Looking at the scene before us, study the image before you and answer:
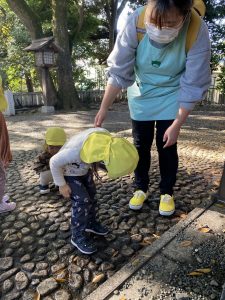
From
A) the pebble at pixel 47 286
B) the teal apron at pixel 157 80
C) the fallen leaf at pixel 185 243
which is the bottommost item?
the pebble at pixel 47 286

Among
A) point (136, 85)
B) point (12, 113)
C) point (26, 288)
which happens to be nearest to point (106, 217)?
point (26, 288)

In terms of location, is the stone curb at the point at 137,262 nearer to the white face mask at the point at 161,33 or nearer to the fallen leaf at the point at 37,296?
the fallen leaf at the point at 37,296

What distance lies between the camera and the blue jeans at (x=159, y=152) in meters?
2.20

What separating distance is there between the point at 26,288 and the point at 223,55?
1245cm

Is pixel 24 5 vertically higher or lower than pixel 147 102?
higher

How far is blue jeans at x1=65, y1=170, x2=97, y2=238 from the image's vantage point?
6.07ft

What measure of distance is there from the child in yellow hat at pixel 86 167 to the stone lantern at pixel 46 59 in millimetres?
8682

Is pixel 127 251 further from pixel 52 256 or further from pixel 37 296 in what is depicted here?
pixel 37 296

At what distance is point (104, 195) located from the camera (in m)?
2.76

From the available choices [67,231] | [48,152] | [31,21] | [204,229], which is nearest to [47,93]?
[31,21]

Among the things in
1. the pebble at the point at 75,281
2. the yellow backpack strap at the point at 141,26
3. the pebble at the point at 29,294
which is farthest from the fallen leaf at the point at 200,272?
the yellow backpack strap at the point at 141,26

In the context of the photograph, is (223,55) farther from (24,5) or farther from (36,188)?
(36,188)

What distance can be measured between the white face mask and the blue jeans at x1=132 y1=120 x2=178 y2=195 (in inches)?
23.2

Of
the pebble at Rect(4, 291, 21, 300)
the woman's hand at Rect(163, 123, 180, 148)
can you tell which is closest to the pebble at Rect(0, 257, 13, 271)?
the pebble at Rect(4, 291, 21, 300)
